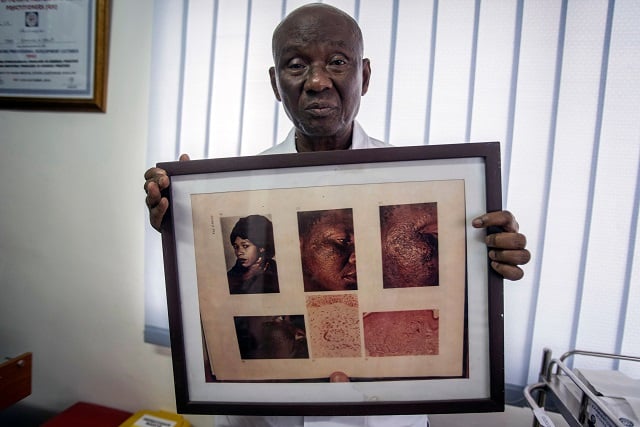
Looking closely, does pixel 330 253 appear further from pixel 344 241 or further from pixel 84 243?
pixel 84 243

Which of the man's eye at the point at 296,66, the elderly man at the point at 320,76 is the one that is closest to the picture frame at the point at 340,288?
the elderly man at the point at 320,76

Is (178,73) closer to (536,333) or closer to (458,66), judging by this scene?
(458,66)

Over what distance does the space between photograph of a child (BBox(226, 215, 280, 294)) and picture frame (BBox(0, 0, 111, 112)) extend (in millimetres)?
1115

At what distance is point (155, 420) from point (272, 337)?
1.02 metres

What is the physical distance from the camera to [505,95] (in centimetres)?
96

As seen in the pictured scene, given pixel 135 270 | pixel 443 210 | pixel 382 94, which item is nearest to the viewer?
pixel 443 210

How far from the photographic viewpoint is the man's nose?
670mm

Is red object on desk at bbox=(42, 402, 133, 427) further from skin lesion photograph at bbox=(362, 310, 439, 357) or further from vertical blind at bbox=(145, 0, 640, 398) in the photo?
vertical blind at bbox=(145, 0, 640, 398)

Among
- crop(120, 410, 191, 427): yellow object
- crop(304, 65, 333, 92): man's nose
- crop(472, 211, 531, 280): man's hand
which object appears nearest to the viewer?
crop(472, 211, 531, 280): man's hand

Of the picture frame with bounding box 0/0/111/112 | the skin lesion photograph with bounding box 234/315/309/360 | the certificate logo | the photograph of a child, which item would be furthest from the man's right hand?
the certificate logo

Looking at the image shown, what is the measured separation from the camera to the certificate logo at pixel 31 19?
1312mm

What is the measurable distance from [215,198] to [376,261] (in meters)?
0.32

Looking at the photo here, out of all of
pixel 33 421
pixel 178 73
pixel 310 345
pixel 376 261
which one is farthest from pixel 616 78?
pixel 33 421

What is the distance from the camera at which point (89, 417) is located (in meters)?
1.32
